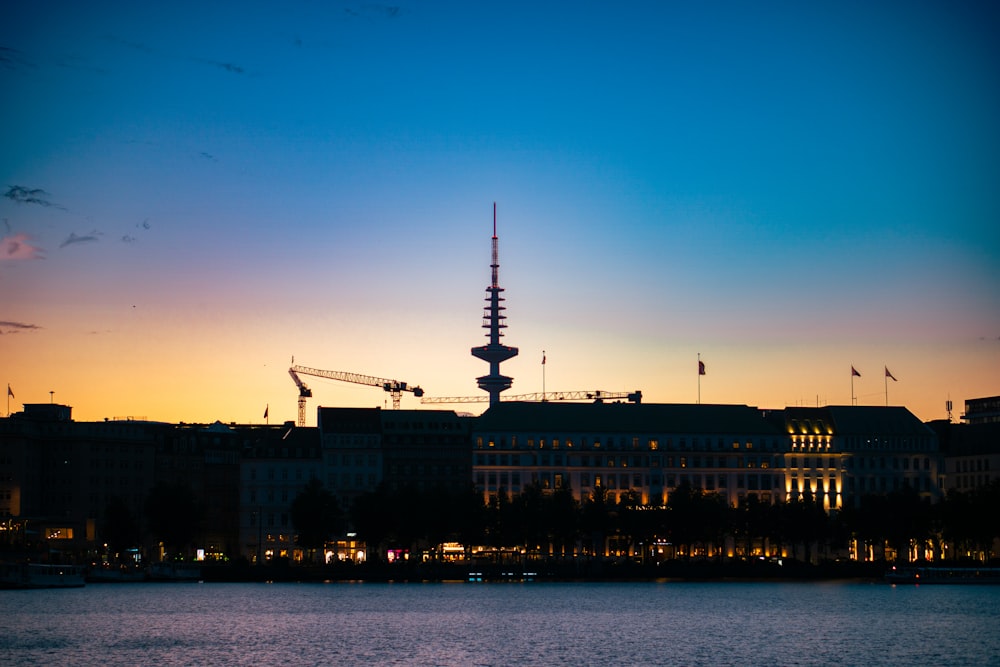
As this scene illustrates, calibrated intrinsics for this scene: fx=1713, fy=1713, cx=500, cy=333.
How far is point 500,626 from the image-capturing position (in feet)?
411

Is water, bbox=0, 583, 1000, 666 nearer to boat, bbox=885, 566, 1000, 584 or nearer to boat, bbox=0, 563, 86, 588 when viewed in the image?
boat, bbox=0, 563, 86, 588

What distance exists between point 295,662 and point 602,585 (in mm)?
92598

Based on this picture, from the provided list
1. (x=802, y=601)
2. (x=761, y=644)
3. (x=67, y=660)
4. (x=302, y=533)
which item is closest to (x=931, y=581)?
(x=802, y=601)

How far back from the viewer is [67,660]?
101 m

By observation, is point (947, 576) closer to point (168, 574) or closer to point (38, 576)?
point (168, 574)

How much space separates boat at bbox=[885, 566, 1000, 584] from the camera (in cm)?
19075

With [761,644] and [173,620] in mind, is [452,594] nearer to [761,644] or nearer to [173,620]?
[173,620]

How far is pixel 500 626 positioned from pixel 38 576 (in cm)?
7424

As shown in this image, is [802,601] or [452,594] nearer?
[802,601]

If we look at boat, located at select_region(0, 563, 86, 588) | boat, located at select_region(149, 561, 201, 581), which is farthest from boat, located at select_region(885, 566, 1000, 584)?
boat, located at select_region(0, 563, 86, 588)

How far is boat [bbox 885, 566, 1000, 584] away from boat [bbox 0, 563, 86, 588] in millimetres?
90957

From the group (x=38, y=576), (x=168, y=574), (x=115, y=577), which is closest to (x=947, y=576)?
(x=168, y=574)

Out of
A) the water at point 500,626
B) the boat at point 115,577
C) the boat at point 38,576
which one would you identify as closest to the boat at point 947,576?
the water at point 500,626

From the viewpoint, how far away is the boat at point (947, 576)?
19075cm
